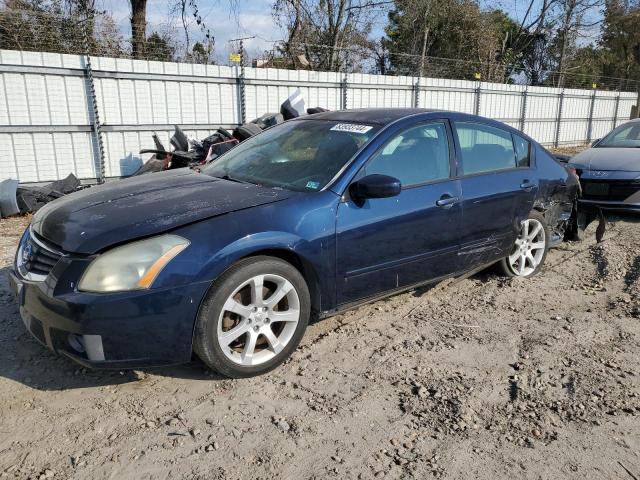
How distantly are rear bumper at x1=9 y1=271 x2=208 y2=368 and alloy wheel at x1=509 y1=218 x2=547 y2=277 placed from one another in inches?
129

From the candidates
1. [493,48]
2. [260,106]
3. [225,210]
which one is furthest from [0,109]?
[493,48]

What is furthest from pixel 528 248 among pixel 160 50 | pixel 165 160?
pixel 160 50

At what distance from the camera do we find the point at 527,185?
4789mm

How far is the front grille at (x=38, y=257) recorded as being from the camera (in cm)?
291

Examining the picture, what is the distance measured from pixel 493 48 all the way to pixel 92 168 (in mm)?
22980

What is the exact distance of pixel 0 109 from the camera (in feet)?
26.8

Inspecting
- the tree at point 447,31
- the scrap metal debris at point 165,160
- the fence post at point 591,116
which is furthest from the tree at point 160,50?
the fence post at point 591,116

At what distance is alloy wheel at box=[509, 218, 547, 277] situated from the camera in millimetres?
4996

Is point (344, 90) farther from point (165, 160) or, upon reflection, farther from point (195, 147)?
point (165, 160)

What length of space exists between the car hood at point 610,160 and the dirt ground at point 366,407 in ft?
13.4

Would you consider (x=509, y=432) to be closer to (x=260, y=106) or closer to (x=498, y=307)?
(x=498, y=307)

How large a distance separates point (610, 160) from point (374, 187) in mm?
5951

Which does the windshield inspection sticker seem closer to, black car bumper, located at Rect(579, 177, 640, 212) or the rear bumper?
the rear bumper

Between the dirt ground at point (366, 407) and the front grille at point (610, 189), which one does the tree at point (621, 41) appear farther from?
the dirt ground at point (366, 407)
